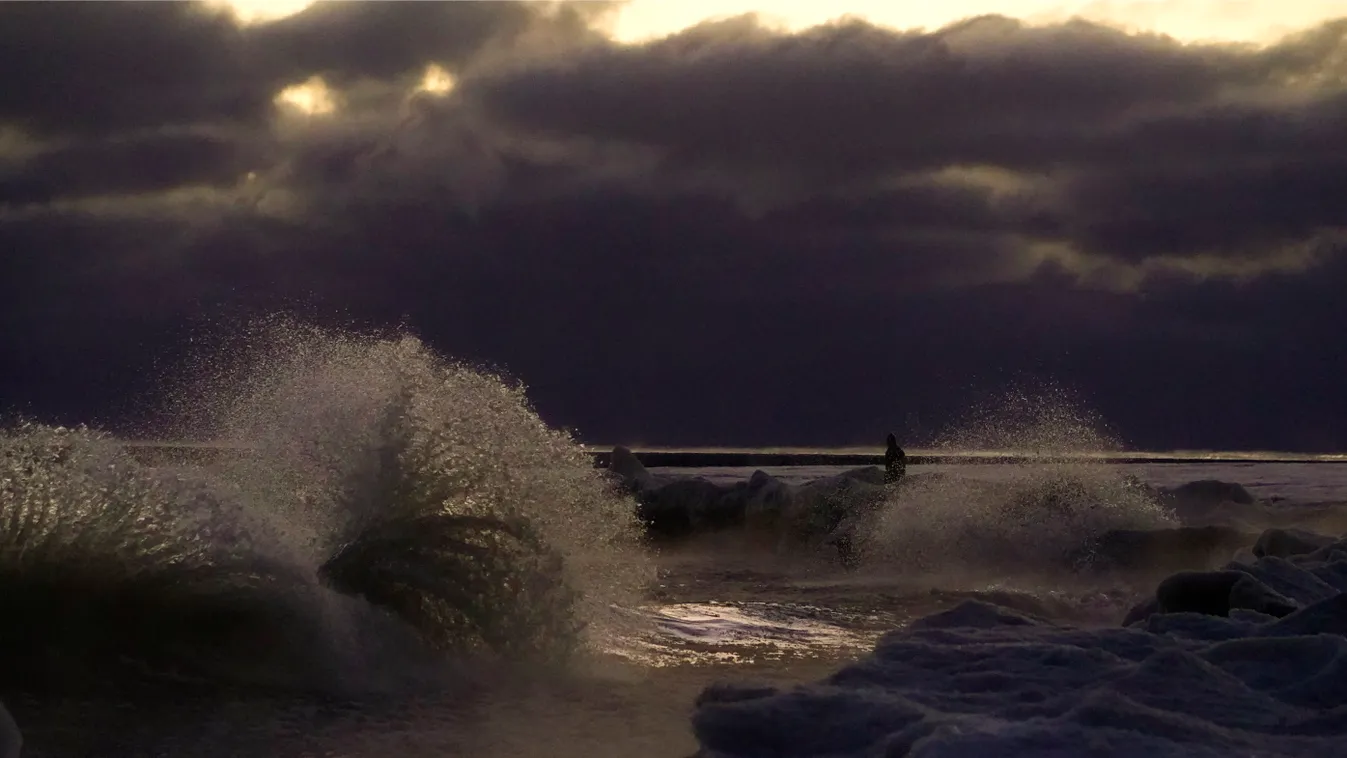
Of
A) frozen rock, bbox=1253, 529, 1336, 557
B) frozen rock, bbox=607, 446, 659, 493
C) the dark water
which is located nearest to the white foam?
the dark water

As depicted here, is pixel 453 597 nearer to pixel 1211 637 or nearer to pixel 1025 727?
pixel 1025 727

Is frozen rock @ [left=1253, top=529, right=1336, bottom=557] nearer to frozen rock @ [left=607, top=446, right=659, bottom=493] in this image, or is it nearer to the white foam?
the white foam

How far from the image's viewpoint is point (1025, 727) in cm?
485

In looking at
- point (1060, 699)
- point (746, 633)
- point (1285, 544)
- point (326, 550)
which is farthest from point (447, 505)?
point (1285, 544)

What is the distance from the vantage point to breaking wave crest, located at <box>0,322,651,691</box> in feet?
22.9

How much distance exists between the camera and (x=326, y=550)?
8.34 m

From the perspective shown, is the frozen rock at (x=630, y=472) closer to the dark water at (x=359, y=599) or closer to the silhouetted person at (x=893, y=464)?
the silhouetted person at (x=893, y=464)

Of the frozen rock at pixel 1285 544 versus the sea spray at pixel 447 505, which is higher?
the sea spray at pixel 447 505

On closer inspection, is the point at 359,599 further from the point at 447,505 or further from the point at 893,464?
the point at 893,464

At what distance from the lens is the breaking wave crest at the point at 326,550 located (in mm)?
6965

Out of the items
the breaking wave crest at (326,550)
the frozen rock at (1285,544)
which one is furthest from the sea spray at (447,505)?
the frozen rock at (1285,544)

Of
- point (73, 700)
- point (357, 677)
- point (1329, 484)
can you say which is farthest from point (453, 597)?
point (1329, 484)

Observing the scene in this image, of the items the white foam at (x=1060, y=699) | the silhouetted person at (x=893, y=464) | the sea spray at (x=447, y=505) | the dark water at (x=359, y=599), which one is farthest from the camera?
the silhouetted person at (x=893, y=464)

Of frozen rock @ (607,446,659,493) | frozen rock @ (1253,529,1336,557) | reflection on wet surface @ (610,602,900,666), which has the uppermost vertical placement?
frozen rock @ (607,446,659,493)
